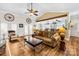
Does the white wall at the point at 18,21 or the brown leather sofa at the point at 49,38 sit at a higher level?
the white wall at the point at 18,21

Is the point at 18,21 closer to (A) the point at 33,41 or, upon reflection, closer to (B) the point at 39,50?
(A) the point at 33,41

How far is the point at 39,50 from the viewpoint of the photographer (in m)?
2.70

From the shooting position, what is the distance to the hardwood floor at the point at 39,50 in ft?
8.75

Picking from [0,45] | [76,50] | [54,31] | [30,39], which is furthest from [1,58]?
[76,50]

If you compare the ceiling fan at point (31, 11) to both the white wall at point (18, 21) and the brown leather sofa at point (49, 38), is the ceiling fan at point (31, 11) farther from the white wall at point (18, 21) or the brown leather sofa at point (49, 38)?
the brown leather sofa at point (49, 38)

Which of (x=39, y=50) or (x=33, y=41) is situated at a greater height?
(x=33, y=41)

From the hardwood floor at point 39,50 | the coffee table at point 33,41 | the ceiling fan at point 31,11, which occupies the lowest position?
the hardwood floor at point 39,50

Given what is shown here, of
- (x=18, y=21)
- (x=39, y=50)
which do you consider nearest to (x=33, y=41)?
(x=39, y=50)

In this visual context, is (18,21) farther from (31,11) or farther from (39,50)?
(39,50)

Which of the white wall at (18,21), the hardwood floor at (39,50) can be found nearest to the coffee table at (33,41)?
the hardwood floor at (39,50)

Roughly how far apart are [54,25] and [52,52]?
1.37 ft

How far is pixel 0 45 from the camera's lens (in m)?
2.68

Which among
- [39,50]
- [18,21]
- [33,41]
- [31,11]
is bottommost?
[39,50]

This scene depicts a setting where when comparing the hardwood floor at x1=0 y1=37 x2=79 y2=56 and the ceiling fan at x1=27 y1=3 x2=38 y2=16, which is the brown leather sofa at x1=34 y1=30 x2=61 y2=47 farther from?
the ceiling fan at x1=27 y1=3 x2=38 y2=16
